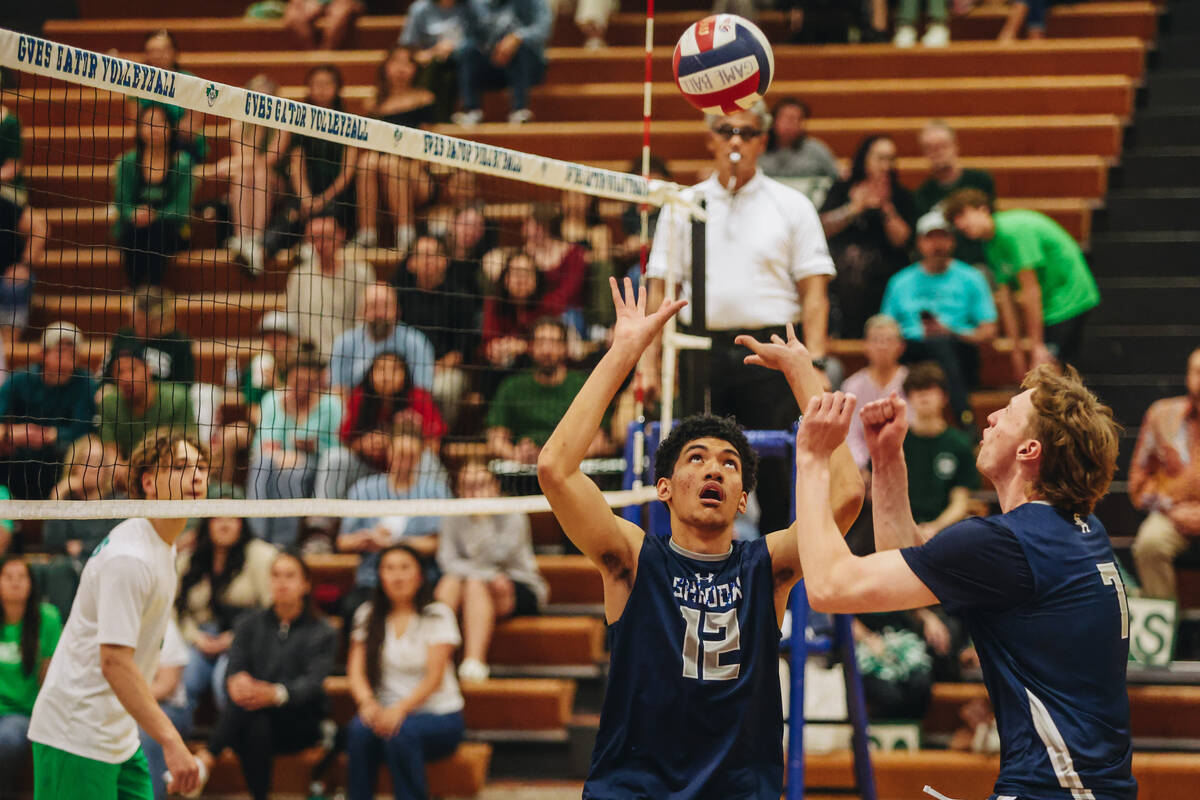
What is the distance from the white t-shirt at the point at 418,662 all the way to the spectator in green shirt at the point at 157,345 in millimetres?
2368

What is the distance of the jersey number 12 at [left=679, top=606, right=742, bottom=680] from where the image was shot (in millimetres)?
4223

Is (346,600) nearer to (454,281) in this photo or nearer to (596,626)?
(596,626)

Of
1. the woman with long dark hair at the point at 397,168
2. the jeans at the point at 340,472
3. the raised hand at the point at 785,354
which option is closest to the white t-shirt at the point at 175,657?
the jeans at the point at 340,472

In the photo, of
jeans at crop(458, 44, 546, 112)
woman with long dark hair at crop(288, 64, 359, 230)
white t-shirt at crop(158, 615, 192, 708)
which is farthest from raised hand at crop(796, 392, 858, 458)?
jeans at crop(458, 44, 546, 112)

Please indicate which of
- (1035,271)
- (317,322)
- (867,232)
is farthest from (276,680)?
(1035,271)

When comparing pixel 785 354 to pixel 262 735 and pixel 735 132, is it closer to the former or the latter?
pixel 735 132

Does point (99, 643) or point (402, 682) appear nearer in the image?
point (99, 643)

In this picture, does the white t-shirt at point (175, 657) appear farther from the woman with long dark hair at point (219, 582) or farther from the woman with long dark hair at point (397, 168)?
the woman with long dark hair at point (397, 168)

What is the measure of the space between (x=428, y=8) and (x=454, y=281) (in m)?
4.49

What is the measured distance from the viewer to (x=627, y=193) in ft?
20.9

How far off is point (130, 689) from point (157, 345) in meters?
5.27

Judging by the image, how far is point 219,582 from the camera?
8953mm

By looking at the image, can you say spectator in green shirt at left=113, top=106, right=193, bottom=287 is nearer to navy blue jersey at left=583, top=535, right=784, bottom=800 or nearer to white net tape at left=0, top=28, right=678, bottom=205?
Answer: white net tape at left=0, top=28, right=678, bottom=205

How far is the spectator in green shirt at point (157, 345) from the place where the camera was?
945 centimetres
